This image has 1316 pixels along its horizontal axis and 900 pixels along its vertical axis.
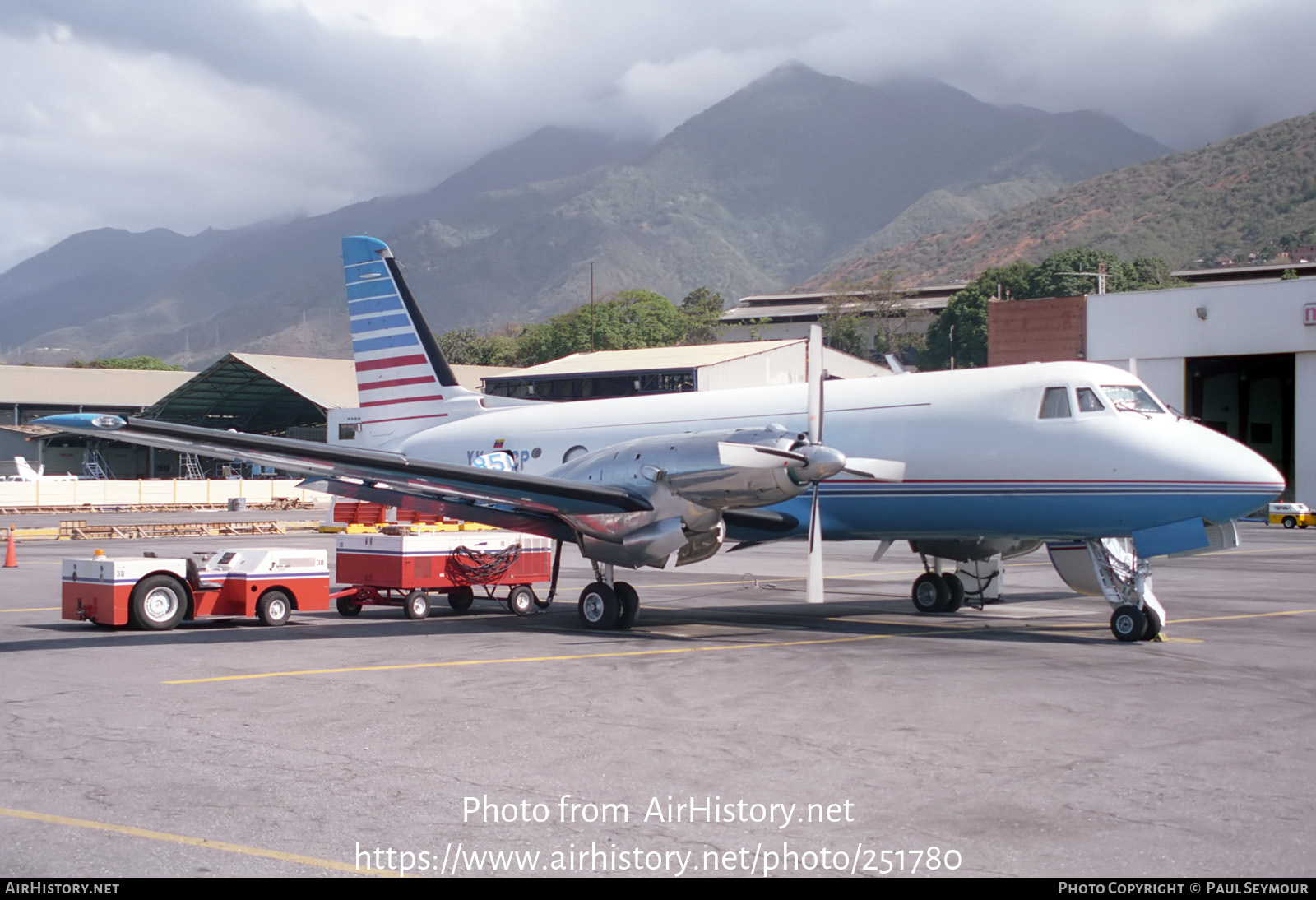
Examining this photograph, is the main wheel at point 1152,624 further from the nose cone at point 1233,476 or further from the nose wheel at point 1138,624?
the nose cone at point 1233,476

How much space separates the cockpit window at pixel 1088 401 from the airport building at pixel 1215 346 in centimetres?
3661

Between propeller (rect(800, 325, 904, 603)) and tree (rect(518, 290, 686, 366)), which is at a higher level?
tree (rect(518, 290, 686, 366))

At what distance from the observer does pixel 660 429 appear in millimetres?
19156

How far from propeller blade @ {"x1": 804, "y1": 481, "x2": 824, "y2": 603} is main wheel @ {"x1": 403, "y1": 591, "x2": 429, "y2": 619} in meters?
6.77

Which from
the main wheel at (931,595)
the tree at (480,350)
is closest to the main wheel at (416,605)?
the main wheel at (931,595)

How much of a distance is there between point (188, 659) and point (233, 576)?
3.72 metres

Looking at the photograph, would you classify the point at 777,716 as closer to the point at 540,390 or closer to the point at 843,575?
the point at 843,575

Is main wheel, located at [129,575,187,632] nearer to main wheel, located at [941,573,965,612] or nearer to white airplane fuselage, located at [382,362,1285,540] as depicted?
white airplane fuselage, located at [382,362,1285,540]

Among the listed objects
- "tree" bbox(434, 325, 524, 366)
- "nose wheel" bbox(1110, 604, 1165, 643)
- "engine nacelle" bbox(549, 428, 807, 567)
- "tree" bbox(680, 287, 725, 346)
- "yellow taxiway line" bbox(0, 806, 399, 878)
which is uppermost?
"tree" bbox(680, 287, 725, 346)

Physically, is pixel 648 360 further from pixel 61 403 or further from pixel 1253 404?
pixel 61 403

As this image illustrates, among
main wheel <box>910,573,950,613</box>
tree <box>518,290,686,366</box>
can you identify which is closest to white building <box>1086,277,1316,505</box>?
main wheel <box>910,573,950,613</box>

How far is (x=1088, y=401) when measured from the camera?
15727mm

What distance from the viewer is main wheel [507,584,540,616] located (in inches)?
765

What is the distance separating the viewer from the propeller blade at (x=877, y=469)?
16.2 meters
